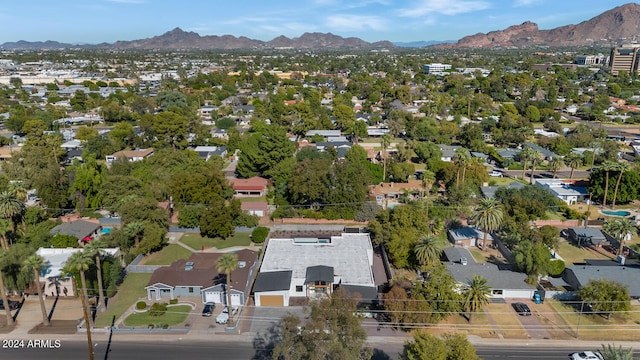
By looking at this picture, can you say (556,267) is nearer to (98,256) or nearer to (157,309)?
(157,309)

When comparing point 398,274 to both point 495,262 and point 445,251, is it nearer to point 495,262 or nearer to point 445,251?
point 445,251

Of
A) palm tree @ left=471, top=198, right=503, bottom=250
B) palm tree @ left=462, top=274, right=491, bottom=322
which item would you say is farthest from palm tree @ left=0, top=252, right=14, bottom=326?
palm tree @ left=471, top=198, right=503, bottom=250

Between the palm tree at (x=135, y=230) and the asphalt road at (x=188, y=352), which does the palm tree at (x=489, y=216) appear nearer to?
the asphalt road at (x=188, y=352)

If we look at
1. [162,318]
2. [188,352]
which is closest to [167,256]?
[162,318]

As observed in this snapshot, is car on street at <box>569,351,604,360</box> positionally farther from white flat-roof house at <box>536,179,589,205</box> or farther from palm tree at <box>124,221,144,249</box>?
palm tree at <box>124,221,144,249</box>

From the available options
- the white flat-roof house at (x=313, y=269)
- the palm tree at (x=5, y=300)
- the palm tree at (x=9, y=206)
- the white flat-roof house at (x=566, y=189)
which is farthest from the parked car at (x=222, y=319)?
the white flat-roof house at (x=566, y=189)
